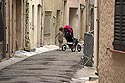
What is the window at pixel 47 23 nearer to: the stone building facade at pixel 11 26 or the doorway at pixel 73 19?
the stone building facade at pixel 11 26

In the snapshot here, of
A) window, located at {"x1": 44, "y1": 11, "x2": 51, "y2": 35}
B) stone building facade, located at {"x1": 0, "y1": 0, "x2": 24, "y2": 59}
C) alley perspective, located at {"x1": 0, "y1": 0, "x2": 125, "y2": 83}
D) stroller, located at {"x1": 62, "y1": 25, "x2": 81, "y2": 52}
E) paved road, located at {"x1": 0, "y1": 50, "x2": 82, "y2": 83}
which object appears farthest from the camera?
window, located at {"x1": 44, "y1": 11, "x2": 51, "y2": 35}

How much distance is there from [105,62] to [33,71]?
6.66 metres

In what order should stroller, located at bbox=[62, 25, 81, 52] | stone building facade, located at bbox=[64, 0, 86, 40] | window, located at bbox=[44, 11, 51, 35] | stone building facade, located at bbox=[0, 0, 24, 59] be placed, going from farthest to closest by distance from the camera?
stone building facade, located at bbox=[64, 0, 86, 40]
window, located at bbox=[44, 11, 51, 35]
stroller, located at bbox=[62, 25, 81, 52]
stone building facade, located at bbox=[0, 0, 24, 59]

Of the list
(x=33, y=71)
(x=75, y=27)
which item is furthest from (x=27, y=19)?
(x=75, y=27)

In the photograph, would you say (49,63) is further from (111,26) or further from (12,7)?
(111,26)

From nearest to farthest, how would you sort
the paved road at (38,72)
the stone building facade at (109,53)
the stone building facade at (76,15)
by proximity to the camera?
1. the stone building facade at (109,53)
2. the paved road at (38,72)
3. the stone building facade at (76,15)

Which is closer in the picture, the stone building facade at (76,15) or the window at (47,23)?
the window at (47,23)

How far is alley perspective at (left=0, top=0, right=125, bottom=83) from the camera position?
9609mm

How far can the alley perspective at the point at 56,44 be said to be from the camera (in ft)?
31.5

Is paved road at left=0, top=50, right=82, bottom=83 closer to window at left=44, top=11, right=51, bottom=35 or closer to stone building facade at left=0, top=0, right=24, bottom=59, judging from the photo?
stone building facade at left=0, top=0, right=24, bottom=59

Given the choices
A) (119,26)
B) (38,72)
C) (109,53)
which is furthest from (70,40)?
(119,26)

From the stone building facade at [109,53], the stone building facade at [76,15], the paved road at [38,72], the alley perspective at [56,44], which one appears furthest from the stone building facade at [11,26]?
the stone building facade at [76,15]

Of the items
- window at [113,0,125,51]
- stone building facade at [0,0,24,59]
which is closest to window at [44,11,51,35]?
stone building facade at [0,0,24,59]

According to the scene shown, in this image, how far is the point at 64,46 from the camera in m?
29.2
